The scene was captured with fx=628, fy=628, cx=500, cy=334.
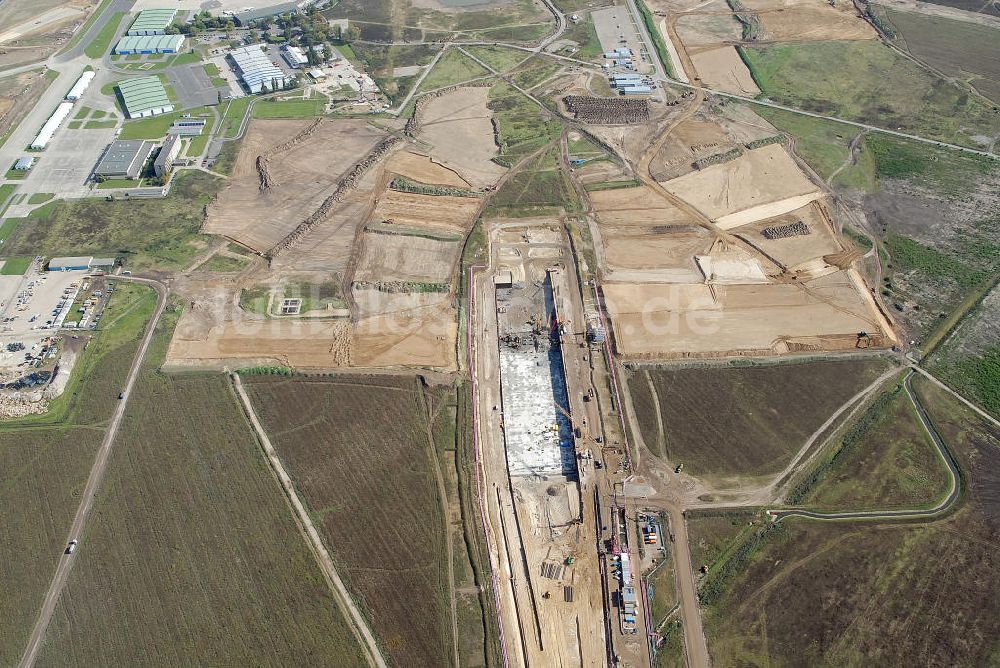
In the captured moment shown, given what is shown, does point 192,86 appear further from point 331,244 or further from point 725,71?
point 725,71

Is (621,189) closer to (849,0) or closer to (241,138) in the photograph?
(241,138)

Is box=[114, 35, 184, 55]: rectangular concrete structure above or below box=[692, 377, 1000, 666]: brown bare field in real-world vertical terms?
above

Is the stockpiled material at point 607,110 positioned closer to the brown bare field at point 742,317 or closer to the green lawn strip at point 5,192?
the brown bare field at point 742,317

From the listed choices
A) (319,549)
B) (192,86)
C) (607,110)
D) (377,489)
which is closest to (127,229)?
(192,86)

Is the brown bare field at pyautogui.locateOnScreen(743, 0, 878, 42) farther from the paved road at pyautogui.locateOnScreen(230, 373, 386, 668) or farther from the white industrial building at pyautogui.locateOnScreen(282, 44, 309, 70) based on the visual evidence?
the paved road at pyautogui.locateOnScreen(230, 373, 386, 668)

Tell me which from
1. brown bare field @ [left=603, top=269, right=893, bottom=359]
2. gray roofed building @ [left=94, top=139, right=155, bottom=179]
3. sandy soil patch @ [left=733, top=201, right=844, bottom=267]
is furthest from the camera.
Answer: gray roofed building @ [left=94, top=139, right=155, bottom=179]

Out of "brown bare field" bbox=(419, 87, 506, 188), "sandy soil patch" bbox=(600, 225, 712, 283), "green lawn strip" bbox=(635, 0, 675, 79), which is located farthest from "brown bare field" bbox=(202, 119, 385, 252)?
"green lawn strip" bbox=(635, 0, 675, 79)

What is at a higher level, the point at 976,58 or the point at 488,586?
the point at 976,58

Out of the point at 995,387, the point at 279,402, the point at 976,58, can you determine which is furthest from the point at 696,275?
the point at 976,58
